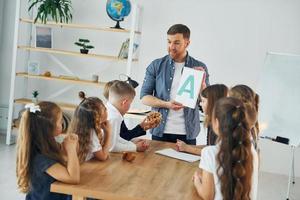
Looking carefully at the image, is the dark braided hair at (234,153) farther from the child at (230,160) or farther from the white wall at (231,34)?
the white wall at (231,34)

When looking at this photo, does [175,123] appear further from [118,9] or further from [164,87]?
[118,9]

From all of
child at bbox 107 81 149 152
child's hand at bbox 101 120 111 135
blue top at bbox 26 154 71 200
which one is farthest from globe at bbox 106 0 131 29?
blue top at bbox 26 154 71 200

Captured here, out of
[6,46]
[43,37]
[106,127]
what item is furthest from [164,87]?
[6,46]

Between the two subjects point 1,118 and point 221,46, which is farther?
point 1,118

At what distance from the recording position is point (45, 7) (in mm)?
4574

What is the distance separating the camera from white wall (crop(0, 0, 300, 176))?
4582mm

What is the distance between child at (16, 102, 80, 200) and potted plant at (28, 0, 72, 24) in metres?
2.93

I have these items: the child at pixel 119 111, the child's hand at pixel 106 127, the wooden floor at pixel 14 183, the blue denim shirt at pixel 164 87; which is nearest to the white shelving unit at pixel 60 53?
the wooden floor at pixel 14 183

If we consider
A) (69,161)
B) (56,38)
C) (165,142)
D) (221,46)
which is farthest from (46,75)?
(69,161)

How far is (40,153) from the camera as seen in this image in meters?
1.82

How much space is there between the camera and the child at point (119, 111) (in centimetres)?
225

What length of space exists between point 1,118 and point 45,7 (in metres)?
1.57

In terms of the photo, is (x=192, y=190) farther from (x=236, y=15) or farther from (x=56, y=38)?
(x=56, y=38)

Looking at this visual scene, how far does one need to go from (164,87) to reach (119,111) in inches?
24.0
